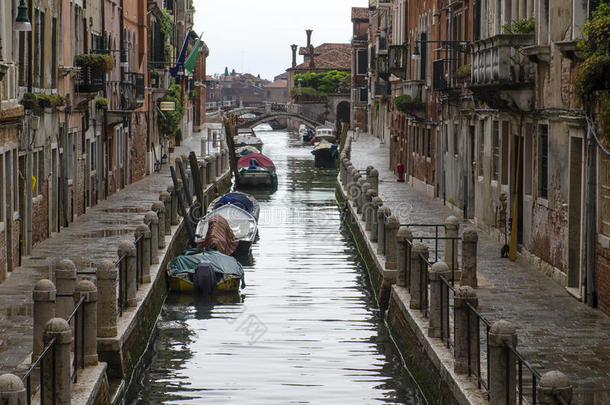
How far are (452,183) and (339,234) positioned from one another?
3115mm

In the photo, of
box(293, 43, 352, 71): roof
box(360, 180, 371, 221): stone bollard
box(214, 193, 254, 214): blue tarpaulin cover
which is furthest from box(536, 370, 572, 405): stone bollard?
box(293, 43, 352, 71): roof

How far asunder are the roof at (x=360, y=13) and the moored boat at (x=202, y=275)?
6377 centimetres

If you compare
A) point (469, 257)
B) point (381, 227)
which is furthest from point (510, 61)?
point (469, 257)

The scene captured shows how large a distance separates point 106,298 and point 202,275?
6597 mm

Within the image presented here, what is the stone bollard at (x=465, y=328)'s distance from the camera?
421 inches

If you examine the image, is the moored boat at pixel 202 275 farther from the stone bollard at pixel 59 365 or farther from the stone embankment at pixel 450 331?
the stone bollard at pixel 59 365

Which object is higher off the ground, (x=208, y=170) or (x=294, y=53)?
(x=294, y=53)

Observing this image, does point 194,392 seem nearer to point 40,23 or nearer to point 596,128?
point 596,128

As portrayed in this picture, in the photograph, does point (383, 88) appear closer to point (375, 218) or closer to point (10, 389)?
point (375, 218)

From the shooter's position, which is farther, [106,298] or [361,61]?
[361,61]

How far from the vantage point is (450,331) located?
12.7 meters

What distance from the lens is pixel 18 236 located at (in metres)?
18.2

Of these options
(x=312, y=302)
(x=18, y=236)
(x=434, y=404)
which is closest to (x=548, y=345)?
(x=434, y=404)

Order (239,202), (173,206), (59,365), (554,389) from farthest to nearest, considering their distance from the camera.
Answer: (239,202) → (173,206) → (59,365) → (554,389)
